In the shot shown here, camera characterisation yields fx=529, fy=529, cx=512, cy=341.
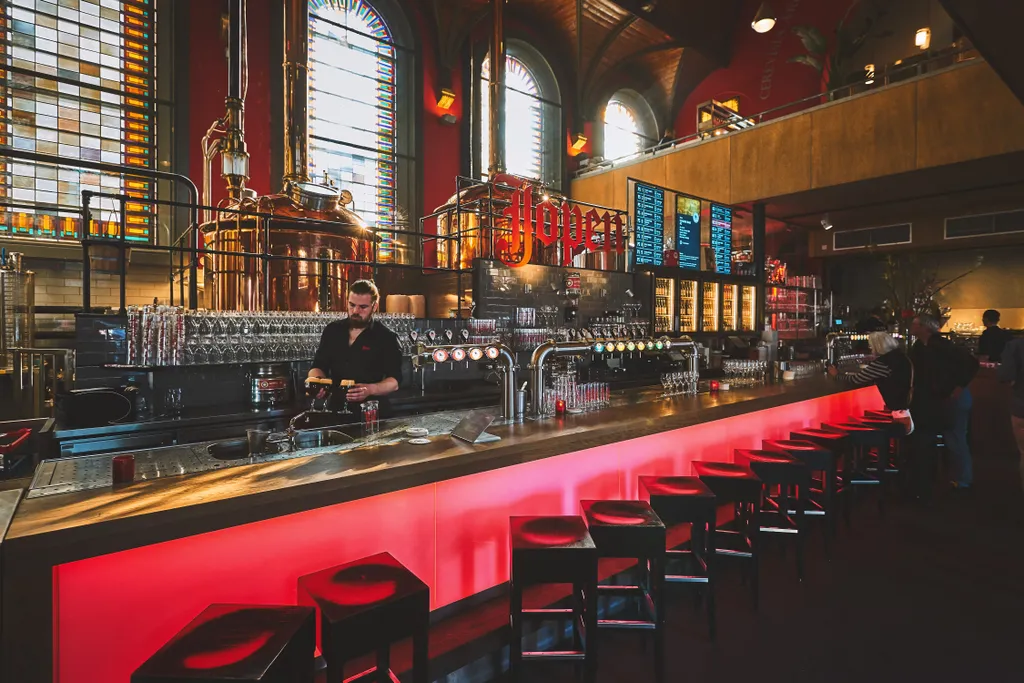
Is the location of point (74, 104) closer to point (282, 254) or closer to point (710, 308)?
point (282, 254)

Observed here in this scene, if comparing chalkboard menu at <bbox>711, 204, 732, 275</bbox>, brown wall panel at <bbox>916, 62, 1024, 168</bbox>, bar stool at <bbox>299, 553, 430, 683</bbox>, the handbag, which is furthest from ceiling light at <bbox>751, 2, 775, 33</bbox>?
bar stool at <bbox>299, 553, 430, 683</bbox>

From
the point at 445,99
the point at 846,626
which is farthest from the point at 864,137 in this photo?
the point at 846,626

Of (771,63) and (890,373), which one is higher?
(771,63)

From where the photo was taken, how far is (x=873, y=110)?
6.99m

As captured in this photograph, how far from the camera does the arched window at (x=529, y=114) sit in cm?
1038

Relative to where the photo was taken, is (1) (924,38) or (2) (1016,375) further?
(1) (924,38)

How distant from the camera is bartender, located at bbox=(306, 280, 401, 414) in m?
3.40

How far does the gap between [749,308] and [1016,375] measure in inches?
193

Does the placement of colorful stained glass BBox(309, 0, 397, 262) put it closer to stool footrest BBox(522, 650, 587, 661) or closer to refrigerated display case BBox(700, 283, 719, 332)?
refrigerated display case BBox(700, 283, 719, 332)

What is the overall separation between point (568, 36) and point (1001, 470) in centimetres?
1009

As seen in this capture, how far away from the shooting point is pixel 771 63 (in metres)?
10.9

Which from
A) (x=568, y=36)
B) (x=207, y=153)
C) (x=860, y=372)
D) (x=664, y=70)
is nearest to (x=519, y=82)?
(x=568, y=36)

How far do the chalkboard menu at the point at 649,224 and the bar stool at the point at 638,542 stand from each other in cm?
535

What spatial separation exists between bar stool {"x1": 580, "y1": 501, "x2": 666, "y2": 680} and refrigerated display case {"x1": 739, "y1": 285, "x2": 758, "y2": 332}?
740 cm
